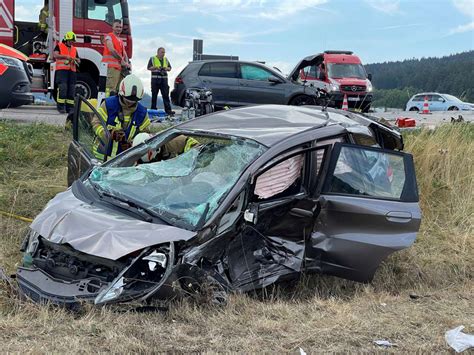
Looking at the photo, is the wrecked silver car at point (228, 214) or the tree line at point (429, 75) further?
the tree line at point (429, 75)

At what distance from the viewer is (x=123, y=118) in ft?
17.8

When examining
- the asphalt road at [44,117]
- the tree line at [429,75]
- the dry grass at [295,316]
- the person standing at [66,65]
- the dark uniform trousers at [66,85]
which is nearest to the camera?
the dry grass at [295,316]

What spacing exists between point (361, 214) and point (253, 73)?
1019cm

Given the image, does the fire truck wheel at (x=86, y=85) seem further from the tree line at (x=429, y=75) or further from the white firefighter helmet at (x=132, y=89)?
the tree line at (x=429, y=75)

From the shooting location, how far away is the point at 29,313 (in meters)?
3.26

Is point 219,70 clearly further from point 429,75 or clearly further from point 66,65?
point 429,75

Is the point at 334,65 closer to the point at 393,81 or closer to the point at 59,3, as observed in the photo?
the point at 59,3

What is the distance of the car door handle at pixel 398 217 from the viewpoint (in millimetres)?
4012

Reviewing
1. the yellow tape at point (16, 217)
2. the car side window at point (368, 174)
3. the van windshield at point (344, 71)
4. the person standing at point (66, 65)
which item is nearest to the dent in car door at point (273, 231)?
the car side window at point (368, 174)

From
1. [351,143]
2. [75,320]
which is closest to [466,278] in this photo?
[351,143]

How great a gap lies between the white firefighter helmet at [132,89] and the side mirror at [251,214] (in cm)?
214

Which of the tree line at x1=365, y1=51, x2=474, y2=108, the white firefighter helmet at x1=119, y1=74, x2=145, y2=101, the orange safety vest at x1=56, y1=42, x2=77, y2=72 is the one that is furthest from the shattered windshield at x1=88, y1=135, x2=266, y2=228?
the tree line at x1=365, y1=51, x2=474, y2=108

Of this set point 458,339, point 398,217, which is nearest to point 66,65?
point 398,217

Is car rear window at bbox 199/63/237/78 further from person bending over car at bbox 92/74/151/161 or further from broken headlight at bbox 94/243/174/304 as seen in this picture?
broken headlight at bbox 94/243/174/304
